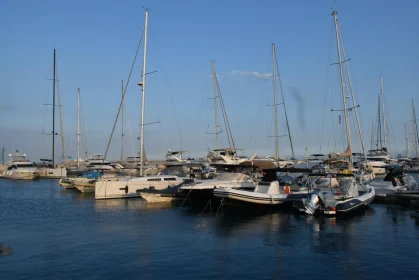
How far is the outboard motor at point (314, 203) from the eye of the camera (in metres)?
25.9

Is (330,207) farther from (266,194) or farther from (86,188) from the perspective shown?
(86,188)

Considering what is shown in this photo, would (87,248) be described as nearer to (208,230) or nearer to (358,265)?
(208,230)

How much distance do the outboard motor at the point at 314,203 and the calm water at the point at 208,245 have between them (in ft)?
2.58

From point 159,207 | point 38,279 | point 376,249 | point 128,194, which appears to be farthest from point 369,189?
point 38,279

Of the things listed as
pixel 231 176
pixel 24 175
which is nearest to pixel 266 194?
pixel 231 176

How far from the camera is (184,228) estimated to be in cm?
2281

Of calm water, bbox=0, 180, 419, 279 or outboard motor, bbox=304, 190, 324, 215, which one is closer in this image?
calm water, bbox=0, 180, 419, 279

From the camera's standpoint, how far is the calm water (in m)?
14.4

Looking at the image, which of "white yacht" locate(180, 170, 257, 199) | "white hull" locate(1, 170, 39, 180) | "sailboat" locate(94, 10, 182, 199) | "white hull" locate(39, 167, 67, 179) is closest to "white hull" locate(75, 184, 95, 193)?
"sailboat" locate(94, 10, 182, 199)

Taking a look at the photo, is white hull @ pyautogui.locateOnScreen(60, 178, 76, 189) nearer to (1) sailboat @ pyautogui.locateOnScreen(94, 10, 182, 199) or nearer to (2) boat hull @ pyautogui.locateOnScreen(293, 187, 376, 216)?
(1) sailboat @ pyautogui.locateOnScreen(94, 10, 182, 199)

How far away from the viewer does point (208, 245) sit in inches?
730

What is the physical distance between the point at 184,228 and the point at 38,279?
33.2 feet

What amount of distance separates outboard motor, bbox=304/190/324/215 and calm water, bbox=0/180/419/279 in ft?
2.58

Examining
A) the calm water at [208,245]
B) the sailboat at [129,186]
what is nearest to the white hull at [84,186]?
the sailboat at [129,186]
